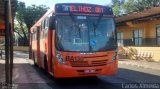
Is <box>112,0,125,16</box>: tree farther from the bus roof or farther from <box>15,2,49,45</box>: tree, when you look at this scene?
the bus roof

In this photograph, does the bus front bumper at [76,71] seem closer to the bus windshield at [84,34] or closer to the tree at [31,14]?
the bus windshield at [84,34]

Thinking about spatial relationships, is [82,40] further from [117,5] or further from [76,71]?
[117,5]

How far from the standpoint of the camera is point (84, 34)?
1400cm

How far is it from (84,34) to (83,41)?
11.8 inches

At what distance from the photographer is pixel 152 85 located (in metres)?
13.5

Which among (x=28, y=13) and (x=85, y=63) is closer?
(x=85, y=63)

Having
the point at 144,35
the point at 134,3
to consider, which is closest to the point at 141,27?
the point at 144,35

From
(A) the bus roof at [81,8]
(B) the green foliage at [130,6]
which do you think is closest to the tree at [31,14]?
(B) the green foliage at [130,6]

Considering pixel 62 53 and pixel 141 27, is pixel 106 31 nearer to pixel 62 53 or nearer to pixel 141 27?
pixel 62 53

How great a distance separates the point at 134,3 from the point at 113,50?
61328 mm

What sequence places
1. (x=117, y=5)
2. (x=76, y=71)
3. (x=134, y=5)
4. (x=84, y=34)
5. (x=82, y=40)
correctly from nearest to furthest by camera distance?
(x=76, y=71) → (x=82, y=40) → (x=84, y=34) → (x=134, y=5) → (x=117, y=5)

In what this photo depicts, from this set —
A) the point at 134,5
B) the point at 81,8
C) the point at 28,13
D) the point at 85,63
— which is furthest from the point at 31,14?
the point at 85,63

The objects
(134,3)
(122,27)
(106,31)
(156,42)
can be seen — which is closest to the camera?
(106,31)

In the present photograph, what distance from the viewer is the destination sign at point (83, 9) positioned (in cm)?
1415
